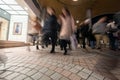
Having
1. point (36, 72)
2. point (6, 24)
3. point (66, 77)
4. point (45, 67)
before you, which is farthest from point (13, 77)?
point (6, 24)

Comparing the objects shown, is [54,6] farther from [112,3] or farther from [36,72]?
[36,72]

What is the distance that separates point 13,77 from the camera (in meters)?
1.35

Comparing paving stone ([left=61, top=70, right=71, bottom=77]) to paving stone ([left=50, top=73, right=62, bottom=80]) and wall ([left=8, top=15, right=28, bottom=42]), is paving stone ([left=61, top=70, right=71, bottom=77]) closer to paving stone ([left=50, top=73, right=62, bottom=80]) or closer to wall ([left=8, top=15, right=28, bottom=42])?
paving stone ([left=50, top=73, right=62, bottom=80])

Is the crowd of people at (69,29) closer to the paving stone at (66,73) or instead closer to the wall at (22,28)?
the paving stone at (66,73)

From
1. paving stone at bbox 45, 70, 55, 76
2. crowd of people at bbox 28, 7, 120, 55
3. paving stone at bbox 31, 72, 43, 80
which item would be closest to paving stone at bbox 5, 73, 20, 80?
paving stone at bbox 31, 72, 43, 80

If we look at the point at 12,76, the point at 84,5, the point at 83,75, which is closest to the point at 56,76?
the point at 83,75

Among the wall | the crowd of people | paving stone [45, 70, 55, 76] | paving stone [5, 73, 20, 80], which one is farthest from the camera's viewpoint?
the wall

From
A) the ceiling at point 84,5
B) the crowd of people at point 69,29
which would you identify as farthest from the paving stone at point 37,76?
the ceiling at point 84,5

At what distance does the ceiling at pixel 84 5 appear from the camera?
1406 millimetres

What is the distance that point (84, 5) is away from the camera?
1466 mm

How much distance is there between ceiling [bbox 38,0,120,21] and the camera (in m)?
1.41

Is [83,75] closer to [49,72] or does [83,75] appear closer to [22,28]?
[49,72]

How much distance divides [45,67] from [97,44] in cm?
258

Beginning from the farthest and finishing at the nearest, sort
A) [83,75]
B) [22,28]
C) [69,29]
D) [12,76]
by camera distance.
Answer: [22,28] → [69,29] → [83,75] → [12,76]
